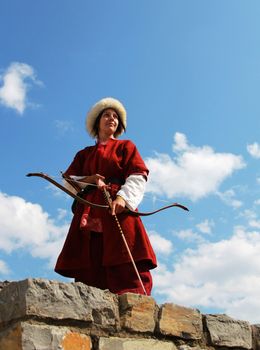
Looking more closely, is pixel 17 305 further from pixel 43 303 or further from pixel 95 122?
pixel 95 122

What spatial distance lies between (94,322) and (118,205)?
1.22 meters

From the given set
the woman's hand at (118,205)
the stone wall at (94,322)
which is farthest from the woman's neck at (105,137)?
the stone wall at (94,322)

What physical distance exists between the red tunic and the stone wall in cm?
75

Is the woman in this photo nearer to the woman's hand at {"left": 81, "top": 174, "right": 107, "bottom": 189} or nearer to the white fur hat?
the woman's hand at {"left": 81, "top": 174, "right": 107, "bottom": 189}

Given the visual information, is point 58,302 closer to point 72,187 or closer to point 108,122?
point 72,187

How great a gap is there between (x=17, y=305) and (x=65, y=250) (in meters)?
1.26

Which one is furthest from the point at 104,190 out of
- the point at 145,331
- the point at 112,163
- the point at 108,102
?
the point at 145,331

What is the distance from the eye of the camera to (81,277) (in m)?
3.77

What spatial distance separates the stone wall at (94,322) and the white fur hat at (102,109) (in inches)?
78.0

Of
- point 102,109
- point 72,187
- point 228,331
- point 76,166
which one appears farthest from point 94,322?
point 102,109

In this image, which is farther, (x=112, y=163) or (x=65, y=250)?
(x=112, y=163)

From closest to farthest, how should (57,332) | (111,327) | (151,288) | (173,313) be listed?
1. (57,332)
2. (111,327)
3. (173,313)
4. (151,288)

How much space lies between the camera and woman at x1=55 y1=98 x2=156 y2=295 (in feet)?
12.1

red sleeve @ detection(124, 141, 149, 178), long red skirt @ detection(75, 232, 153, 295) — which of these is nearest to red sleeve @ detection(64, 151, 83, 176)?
red sleeve @ detection(124, 141, 149, 178)
